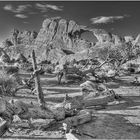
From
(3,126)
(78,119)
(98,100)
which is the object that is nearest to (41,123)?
(3,126)

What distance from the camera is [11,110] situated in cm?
920

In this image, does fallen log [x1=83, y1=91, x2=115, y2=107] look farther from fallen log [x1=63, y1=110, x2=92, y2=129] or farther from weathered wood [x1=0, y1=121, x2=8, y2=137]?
weathered wood [x1=0, y1=121, x2=8, y2=137]

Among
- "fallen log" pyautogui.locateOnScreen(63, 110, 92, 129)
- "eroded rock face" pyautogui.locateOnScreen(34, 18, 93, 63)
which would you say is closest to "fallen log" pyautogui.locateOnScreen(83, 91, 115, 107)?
"fallen log" pyautogui.locateOnScreen(63, 110, 92, 129)

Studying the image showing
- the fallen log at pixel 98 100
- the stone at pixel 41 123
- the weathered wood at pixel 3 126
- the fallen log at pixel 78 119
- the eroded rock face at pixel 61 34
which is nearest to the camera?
the weathered wood at pixel 3 126

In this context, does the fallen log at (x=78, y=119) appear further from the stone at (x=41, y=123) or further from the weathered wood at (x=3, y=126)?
the weathered wood at (x=3, y=126)

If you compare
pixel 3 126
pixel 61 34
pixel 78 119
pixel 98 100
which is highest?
pixel 61 34

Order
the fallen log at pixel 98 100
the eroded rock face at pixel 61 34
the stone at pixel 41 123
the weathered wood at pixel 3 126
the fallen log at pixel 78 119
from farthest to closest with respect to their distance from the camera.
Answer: the eroded rock face at pixel 61 34, the fallen log at pixel 98 100, the fallen log at pixel 78 119, the stone at pixel 41 123, the weathered wood at pixel 3 126

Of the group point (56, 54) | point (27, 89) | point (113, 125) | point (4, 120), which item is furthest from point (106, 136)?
point (56, 54)

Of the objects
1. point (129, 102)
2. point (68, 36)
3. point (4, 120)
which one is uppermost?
point (68, 36)

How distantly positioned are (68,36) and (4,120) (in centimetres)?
15014

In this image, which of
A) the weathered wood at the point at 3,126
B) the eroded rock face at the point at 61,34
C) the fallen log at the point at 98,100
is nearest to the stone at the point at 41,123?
the weathered wood at the point at 3,126

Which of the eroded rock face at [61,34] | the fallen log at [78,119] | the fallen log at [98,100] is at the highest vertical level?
the eroded rock face at [61,34]

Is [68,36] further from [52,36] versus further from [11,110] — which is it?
[11,110]

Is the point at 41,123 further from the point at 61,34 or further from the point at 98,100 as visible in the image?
the point at 61,34
